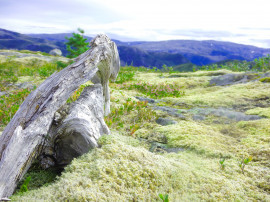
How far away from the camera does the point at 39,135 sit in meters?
4.41

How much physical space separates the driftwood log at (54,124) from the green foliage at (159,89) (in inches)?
358

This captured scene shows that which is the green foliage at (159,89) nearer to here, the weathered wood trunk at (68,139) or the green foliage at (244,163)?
the green foliage at (244,163)

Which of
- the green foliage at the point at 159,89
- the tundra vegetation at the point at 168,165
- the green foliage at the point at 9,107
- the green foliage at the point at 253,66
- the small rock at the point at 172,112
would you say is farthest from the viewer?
the green foliage at the point at 253,66

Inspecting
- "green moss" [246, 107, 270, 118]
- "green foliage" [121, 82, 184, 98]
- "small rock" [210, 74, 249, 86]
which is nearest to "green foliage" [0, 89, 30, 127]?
"green foliage" [121, 82, 184, 98]

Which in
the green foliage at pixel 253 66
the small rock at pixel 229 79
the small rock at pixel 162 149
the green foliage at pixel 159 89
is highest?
the green foliage at pixel 253 66

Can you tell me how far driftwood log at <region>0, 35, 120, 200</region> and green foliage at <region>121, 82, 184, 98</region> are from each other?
910cm

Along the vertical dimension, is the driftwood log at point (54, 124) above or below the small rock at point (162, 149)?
above

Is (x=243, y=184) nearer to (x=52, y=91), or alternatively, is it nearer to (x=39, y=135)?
(x=39, y=135)

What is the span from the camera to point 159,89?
1633 cm

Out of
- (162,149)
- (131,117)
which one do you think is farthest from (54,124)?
(131,117)

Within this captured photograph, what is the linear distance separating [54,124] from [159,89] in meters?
12.2

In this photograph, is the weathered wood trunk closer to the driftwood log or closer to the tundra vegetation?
the driftwood log

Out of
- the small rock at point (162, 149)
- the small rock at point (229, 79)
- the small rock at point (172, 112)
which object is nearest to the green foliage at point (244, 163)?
the small rock at point (162, 149)

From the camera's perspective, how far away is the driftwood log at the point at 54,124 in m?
3.93
